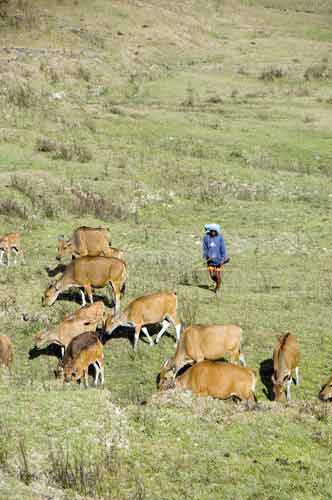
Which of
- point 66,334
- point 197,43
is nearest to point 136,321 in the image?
point 66,334

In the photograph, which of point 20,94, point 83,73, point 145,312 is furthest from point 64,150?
point 145,312

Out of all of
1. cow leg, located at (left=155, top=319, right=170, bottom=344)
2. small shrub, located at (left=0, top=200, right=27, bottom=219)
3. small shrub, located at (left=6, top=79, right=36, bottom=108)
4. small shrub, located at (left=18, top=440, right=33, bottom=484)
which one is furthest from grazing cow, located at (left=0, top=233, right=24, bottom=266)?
small shrub, located at (left=6, top=79, right=36, bottom=108)

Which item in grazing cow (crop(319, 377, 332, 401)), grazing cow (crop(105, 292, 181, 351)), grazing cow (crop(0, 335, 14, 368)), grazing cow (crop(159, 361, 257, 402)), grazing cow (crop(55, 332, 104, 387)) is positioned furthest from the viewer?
grazing cow (crop(105, 292, 181, 351))

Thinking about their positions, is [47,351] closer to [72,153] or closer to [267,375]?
[267,375]

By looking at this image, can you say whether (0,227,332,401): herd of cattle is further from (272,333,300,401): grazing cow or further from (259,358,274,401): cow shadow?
(259,358,274,401): cow shadow

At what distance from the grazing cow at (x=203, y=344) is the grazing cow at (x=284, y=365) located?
0.91 m

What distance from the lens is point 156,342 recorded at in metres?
15.5

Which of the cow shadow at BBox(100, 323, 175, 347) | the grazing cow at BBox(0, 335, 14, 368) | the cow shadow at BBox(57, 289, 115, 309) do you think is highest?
the grazing cow at BBox(0, 335, 14, 368)

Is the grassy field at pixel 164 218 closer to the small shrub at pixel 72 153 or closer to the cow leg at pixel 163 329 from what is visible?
the small shrub at pixel 72 153

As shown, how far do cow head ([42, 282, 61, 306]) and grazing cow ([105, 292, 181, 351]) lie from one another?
2459mm

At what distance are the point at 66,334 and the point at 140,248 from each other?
30.9 feet

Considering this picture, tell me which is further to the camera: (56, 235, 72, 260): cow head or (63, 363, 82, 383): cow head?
(56, 235, 72, 260): cow head

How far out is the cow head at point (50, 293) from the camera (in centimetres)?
1681

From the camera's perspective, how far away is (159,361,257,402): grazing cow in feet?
38.4
